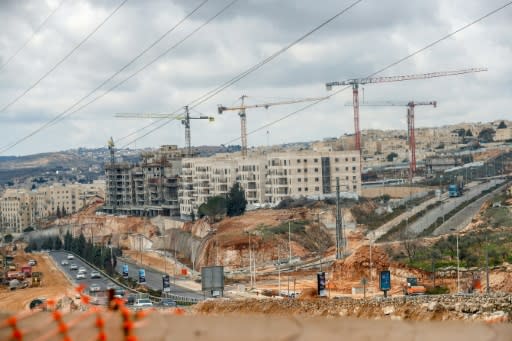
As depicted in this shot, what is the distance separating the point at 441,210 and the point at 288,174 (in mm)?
19666

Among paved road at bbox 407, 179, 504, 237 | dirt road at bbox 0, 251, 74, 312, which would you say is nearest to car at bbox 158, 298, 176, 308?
dirt road at bbox 0, 251, 74, 312

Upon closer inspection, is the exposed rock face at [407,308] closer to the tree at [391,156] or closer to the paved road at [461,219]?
the paved road at [461,219]

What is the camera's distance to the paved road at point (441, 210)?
6134 cm

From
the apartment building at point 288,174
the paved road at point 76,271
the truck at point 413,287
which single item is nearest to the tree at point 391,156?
the apartment building at point 288,174

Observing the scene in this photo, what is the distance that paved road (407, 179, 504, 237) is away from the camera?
201 feet

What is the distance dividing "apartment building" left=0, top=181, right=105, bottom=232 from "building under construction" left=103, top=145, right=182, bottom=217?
2451 centimetres

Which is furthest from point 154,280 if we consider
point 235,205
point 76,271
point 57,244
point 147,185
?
point 147,185

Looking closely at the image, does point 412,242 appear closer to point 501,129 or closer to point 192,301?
point 192,301

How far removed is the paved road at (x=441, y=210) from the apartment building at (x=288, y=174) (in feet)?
38.7

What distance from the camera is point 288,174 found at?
8544cm

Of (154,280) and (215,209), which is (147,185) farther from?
(154,280)

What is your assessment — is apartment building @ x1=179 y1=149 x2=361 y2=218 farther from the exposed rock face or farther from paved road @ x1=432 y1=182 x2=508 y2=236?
the exposed rock face

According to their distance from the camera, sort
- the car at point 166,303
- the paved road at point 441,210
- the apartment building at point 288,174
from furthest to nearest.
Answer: the apartment building at point 288,174 < the paved road at point 441,210 < the car at point 166,303

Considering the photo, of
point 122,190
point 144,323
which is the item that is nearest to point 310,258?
point 144,323
